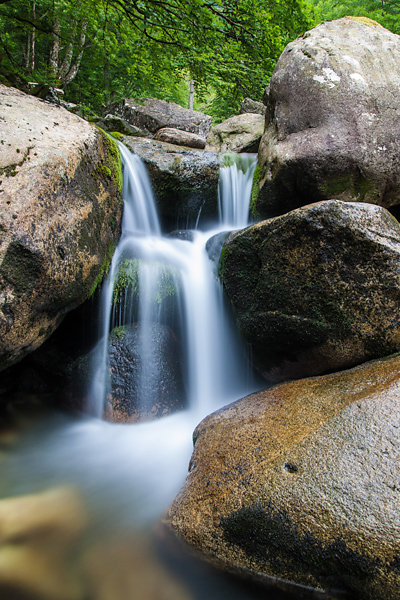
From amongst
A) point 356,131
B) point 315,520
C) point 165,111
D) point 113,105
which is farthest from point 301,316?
point 113,105

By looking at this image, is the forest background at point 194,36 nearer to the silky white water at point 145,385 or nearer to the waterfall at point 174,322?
the silky white water at point 145,385

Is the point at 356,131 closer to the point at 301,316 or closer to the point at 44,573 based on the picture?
the point at 301,316

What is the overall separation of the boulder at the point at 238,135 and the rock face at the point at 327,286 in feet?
18.7

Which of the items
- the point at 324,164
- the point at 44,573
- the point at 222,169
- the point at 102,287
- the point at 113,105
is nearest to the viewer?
the point at 44,573

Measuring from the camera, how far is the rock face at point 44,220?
2.89 meters

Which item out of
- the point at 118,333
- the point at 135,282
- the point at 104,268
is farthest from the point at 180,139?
the point at 118,333

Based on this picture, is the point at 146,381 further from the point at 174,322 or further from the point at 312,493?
the point at 312,493

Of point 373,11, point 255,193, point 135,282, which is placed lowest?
point 135,282

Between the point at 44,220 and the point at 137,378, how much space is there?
2.08 metres

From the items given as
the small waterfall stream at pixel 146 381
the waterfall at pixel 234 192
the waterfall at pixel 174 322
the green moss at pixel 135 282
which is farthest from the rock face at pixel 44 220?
the waterfall at pixel 234 192

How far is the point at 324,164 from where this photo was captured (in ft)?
15.4

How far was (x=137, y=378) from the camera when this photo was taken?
13.7 feet

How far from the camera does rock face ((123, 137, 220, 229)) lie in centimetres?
632

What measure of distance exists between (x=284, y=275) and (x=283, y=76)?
146 inches
